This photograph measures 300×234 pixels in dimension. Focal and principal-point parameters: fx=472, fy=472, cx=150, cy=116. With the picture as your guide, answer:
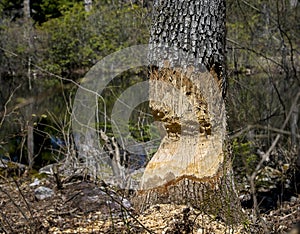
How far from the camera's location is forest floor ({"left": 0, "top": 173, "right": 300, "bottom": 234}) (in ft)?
8.94

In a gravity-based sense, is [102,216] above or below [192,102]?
below

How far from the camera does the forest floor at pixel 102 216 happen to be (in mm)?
2723

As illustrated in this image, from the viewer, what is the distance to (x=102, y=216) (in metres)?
3.62

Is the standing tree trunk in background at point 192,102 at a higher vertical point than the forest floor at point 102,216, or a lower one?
higher

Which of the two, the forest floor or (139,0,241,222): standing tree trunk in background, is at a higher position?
(139,0,241,222): standing tree trunk in background

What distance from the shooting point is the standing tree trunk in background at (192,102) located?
10.1 feet

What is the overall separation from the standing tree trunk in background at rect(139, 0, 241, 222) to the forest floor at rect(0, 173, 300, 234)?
16 centimetres

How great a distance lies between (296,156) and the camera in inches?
180

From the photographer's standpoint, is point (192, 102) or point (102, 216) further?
point (102, 216)

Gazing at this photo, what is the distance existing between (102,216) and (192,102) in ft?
3.82

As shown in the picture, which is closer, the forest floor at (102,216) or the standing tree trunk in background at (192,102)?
the forest floor at (102,216)

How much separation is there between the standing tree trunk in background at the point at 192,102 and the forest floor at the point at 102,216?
164 mm

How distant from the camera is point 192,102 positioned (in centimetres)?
318

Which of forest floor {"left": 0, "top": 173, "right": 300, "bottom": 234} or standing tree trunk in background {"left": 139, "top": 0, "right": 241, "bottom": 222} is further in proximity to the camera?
standing tree trunk in background {"left": 139, "top": 0, "right": 241, "bottom": 222}
